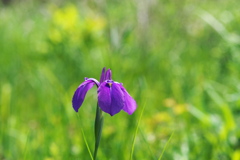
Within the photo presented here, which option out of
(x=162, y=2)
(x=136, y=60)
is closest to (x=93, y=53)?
(x=136, y=60)

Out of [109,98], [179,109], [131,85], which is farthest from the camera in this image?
[131,85]

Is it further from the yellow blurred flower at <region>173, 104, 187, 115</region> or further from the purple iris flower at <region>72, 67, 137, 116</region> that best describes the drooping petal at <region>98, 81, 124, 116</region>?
the yellow blurred flower at <region>173, 104, 187, 115</region>

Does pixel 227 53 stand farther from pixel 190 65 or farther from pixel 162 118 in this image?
pixel 162 118

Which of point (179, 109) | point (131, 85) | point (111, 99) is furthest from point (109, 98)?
point (131, 85)

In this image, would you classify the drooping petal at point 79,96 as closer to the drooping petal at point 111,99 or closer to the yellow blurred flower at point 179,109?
the drooping petal at point 111,99

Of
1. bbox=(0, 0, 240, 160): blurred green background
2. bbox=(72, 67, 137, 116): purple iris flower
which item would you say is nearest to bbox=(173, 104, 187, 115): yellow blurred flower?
bbox=(0, 0, 240, 160): blurred green background

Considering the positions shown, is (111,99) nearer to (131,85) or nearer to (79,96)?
(79,96)

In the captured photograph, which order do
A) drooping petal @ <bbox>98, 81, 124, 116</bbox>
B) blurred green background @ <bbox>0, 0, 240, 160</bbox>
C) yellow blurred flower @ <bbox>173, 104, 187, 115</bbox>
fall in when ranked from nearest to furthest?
drooping petal @ <bbox>98, 81, 124, 116</bbox> → blurred green background @ <bbox>0, 0, 240, 160</bbox> → yellow blurred flower @ <bbox>173, 104, 187, 115</bbox>
